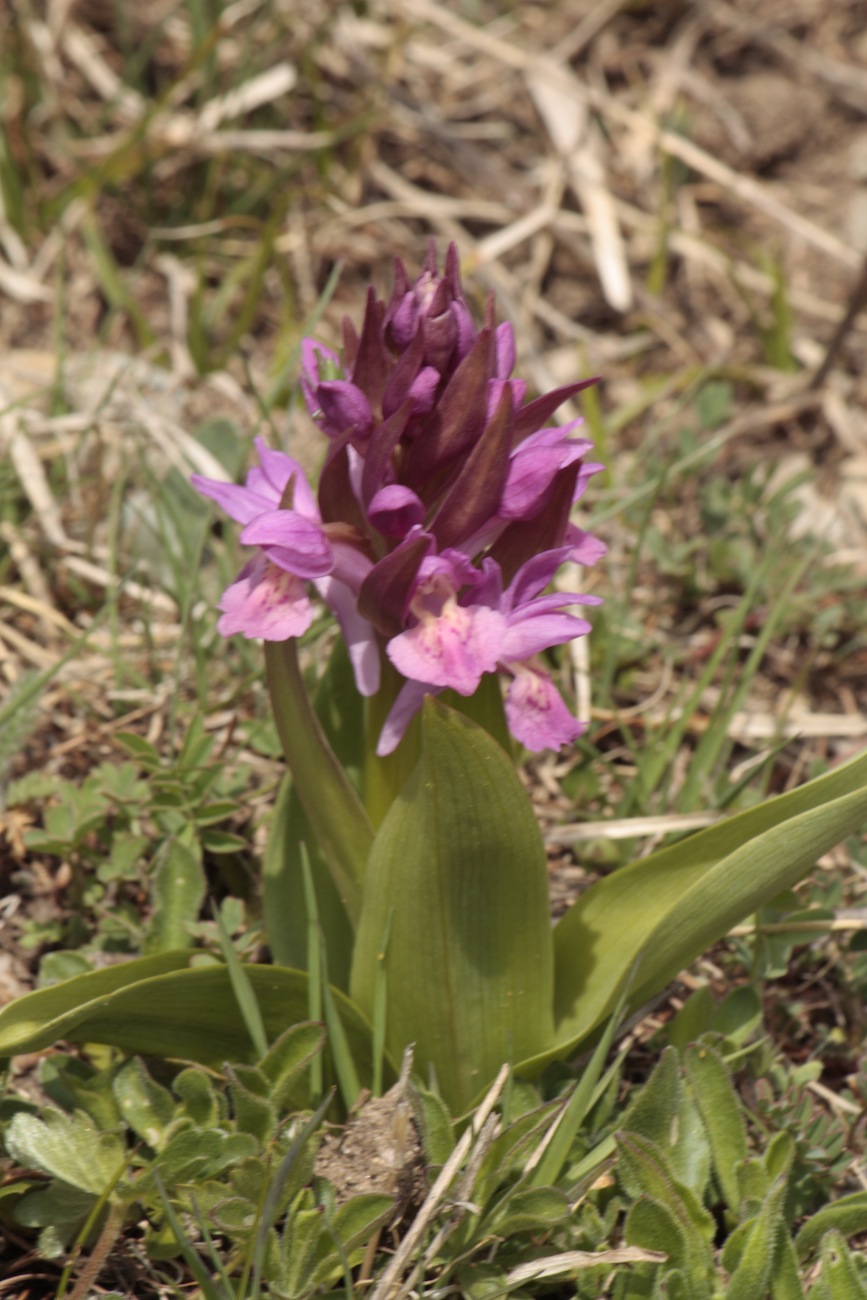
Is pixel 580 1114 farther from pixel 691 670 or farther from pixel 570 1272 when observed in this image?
pixel 691 670

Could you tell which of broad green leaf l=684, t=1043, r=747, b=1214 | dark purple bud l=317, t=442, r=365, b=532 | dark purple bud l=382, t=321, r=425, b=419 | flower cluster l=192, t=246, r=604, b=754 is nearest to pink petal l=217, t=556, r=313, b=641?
flower cluster l=192, t=246, r=604, b=754

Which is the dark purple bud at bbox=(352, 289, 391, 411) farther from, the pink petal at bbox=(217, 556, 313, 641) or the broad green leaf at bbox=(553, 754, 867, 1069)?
the broad green leaf at bbox=(553, 754, 867, 1069)

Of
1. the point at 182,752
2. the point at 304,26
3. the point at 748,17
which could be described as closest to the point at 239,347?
the point at 304,26

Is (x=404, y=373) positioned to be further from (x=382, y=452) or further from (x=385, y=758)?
(x=385, y=758)

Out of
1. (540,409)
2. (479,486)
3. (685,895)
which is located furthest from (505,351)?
(685,895)

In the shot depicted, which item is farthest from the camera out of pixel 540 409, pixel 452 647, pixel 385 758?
pixel 385 758

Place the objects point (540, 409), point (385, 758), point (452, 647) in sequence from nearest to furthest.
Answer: point (452, 647) < point (540, 409) < point (385, 758)

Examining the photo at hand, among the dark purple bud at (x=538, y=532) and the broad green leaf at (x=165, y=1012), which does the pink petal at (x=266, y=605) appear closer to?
the dark purple bud at (x=538, y=532)
